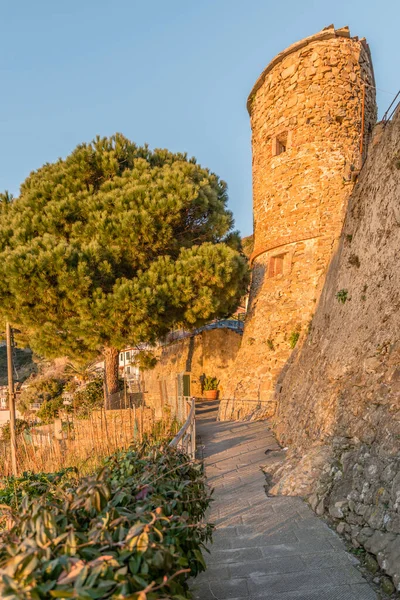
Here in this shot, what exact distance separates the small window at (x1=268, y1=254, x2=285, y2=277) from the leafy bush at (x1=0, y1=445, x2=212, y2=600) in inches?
408

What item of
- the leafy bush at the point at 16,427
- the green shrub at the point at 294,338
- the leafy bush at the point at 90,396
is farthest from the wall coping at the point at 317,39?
the leafy bush at the point at 16,427

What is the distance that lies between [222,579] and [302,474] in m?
2.04

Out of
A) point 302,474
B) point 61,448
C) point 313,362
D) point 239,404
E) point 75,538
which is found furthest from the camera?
point 239,404

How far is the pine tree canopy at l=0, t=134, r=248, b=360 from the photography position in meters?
10.2

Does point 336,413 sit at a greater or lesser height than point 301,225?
lesser

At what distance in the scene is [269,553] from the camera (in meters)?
3.31

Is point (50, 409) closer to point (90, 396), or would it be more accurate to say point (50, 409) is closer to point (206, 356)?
point (90, 396)

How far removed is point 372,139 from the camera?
21.3 feet

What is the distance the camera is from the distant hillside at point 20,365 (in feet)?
80.3

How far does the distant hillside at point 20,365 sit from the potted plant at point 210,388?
12.8 meters

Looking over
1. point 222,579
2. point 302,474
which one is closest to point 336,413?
point 302,474

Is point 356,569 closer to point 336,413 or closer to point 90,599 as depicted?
point 336,413

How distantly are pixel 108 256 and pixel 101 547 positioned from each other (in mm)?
9981

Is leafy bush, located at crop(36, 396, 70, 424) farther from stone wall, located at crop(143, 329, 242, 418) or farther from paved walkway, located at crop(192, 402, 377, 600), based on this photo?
paved walkway, located at crop(192, 402, 377, 600)
